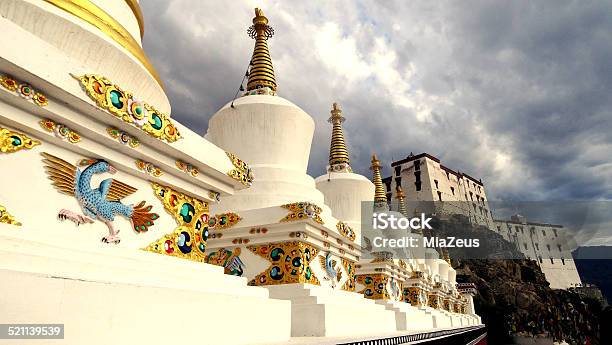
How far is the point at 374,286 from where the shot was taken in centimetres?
1247

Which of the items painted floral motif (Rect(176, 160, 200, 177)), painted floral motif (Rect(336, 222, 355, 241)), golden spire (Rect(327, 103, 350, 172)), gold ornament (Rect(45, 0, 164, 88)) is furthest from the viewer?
golden spire (Rect(327, 103, 350, 172))

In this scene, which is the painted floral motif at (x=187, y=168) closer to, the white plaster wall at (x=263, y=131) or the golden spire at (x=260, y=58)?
the white plaster wall at (x=263, y=131)

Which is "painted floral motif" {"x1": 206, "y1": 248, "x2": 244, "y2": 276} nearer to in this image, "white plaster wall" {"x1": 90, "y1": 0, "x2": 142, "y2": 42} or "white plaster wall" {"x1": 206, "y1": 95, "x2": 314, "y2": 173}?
"white plaster wall" {"x1": 206, "y1": 95, "x2": 314, "y2": 173}

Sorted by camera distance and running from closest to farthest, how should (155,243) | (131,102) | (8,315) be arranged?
(8,315), (131,102), (155,243)

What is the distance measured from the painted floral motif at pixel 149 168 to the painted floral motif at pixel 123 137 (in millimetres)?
197

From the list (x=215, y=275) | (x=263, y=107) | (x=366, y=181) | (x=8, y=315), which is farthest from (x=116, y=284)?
(x=366, y=181)

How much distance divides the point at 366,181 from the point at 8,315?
43.4 feet

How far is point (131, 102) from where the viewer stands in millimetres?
3445

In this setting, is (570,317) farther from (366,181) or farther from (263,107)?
(263,107)

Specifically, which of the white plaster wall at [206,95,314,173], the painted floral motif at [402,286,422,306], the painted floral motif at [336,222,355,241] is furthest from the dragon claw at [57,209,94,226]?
the painted floral motif at [402,286,422,306]

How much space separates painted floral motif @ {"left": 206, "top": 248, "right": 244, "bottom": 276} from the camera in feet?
23.4

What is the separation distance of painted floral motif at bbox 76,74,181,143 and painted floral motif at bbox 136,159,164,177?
28 cm

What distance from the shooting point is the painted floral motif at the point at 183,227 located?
3.86 m

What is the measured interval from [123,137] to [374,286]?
10431 mm
